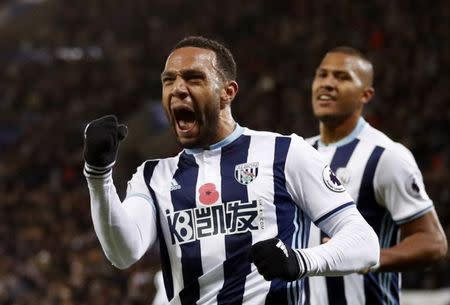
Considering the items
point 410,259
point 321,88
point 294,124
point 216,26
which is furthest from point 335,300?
point 216,26

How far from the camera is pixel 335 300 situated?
436cm

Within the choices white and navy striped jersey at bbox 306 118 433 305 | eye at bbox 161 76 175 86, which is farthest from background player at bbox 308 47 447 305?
eye at bbox 161 76 175 86

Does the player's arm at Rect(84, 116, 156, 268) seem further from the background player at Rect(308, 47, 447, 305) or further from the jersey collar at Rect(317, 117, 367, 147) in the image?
the jersey collar at Rect(317, 117, 367, 147)

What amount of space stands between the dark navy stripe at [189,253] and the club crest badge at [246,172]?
6.6 inches

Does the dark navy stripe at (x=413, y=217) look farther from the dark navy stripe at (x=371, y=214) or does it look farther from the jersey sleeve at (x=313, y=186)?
the jersey sleeve at (x=313, y=186)

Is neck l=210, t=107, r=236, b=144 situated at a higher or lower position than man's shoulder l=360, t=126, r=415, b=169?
higher

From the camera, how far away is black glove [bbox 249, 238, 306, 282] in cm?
277

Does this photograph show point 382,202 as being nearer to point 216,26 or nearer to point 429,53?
point 429,53

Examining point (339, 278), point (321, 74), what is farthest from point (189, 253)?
point (321, 74)

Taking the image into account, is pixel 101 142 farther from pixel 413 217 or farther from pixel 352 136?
pixel 352 136

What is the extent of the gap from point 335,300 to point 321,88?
1.15 metres

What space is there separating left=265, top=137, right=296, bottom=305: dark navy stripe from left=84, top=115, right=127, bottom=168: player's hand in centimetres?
66

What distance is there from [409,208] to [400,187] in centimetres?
11

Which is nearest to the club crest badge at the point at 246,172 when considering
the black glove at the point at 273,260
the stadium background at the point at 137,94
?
the black glove at the point at 273,260
